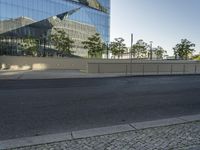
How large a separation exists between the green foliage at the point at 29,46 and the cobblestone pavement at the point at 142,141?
152 feet

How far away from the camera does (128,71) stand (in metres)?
33.7

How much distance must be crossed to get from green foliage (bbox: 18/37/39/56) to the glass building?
1.94ft

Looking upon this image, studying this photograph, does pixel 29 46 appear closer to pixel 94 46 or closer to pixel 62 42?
pixel 62 42

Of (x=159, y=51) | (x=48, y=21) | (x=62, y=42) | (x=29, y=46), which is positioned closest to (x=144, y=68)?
(x=62, y=42)

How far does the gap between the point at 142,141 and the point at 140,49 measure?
68.1 m

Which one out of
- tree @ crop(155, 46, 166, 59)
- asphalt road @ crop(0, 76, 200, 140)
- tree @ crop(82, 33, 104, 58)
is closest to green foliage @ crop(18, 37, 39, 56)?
tree @ crop(82, 33, 104, 58)

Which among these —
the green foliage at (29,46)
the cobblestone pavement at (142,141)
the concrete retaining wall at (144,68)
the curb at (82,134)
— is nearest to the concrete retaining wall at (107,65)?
the concrete retaining wall at (144,68)

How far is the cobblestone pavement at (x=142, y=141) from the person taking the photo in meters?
4.75

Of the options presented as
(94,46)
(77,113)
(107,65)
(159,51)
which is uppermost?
(159,51)

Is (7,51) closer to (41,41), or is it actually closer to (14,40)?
(14,40)

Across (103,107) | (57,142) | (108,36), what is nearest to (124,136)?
(57,142)

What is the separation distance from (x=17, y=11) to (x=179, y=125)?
4959cm

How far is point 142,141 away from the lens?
16.7 ft

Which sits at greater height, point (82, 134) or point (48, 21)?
point (48, 21)
